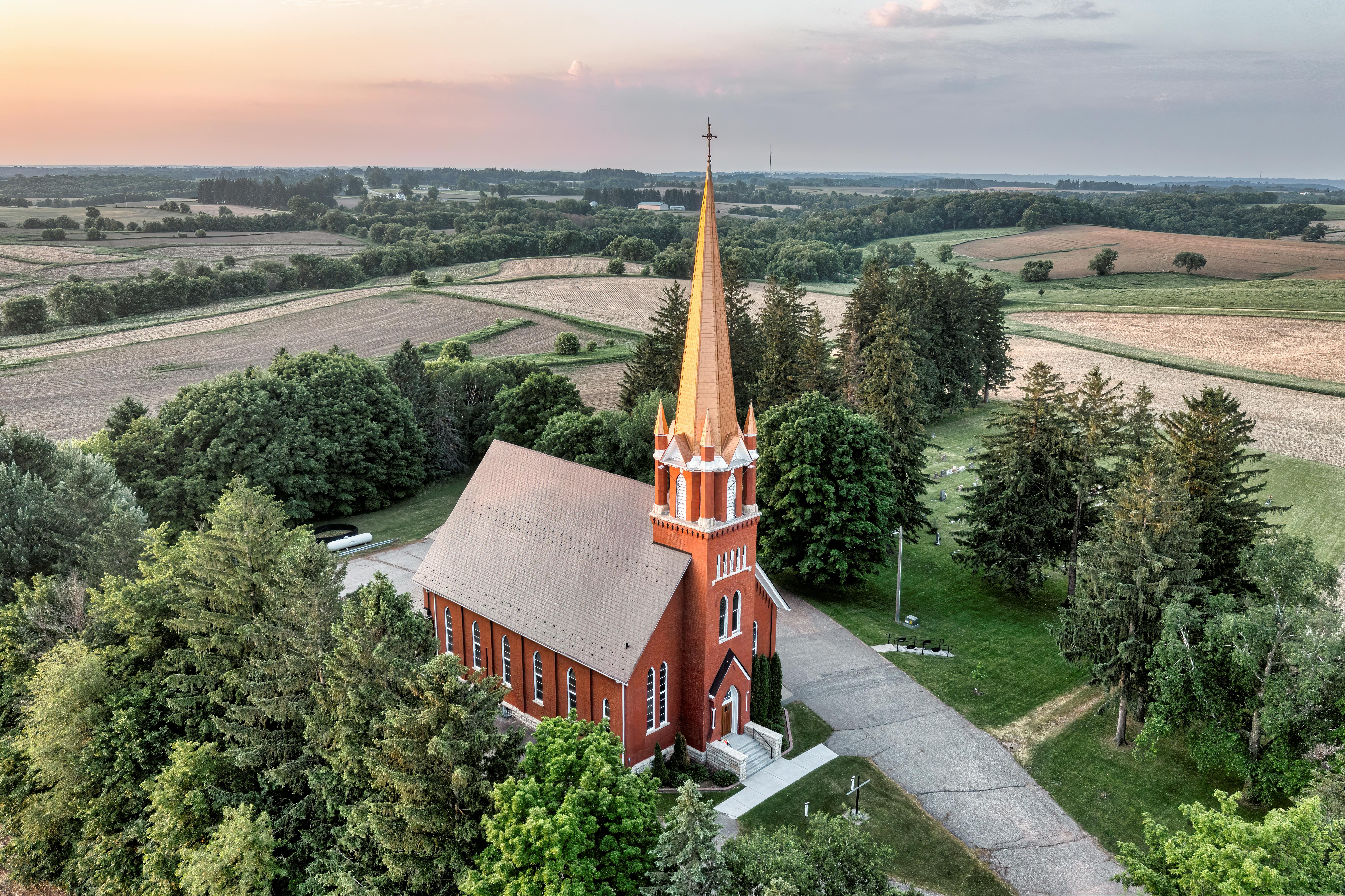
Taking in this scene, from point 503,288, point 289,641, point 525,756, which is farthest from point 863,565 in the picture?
point 503,288

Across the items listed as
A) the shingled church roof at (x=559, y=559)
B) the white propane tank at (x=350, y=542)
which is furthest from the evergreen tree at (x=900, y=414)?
the white propane tank at (x=350, y=542)

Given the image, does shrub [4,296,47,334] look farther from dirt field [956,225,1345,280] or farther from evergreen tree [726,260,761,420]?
dirt field [956,225,1345,280]

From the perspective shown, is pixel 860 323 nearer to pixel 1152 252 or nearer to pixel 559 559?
pixel 559 559

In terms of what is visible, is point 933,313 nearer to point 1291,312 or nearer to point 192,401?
point 1291,312

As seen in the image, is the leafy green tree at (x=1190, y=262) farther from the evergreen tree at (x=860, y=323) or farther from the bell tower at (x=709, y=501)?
the bell tower at (x=709, y=501)

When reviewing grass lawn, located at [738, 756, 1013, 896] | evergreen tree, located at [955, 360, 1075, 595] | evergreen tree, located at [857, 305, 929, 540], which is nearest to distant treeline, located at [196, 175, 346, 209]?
evergreen tree, located at [857, 305, 929, 540]
